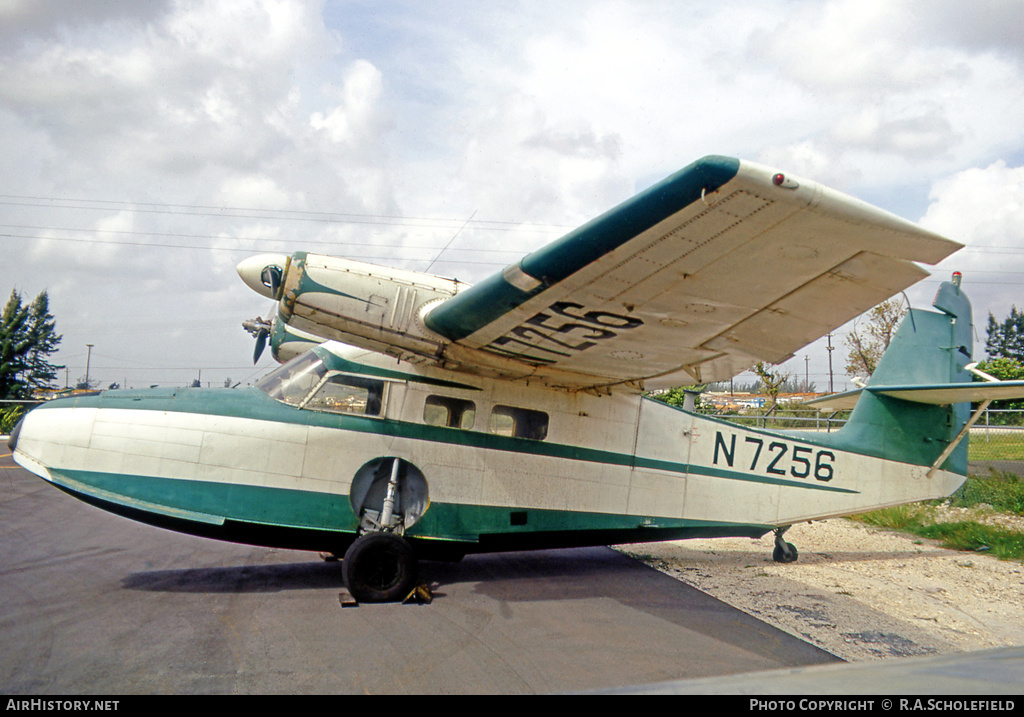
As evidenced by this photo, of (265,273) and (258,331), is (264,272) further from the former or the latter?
(258,331)

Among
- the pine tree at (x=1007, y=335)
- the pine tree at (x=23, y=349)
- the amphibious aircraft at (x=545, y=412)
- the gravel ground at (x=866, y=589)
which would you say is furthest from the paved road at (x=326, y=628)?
the pine tree at (x=1007, y=335)

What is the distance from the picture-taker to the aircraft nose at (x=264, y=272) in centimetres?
545

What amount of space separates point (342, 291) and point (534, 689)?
11.1 ft

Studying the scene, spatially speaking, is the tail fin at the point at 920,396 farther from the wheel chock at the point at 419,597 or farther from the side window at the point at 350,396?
the side window at the point at 350,396

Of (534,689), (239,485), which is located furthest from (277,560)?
(534,689)

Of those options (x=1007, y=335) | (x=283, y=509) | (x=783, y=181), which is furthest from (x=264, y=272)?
(x=1007, y=335)

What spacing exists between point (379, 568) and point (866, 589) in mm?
4993

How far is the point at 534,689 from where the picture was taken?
12.7 feet

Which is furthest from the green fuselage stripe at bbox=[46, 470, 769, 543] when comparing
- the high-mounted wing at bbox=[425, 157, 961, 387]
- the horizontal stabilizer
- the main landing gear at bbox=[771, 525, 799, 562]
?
the horizontal stabilizer

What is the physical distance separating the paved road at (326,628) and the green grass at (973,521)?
4748 millimetres

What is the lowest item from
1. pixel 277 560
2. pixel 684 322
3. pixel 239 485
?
pixel 277 560

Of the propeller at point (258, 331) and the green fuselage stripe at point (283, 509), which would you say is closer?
the green fuselage stripe at point (283, 509)

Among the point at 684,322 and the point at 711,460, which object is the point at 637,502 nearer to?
the point at 711,460

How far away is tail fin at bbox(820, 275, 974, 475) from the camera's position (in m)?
7.96
